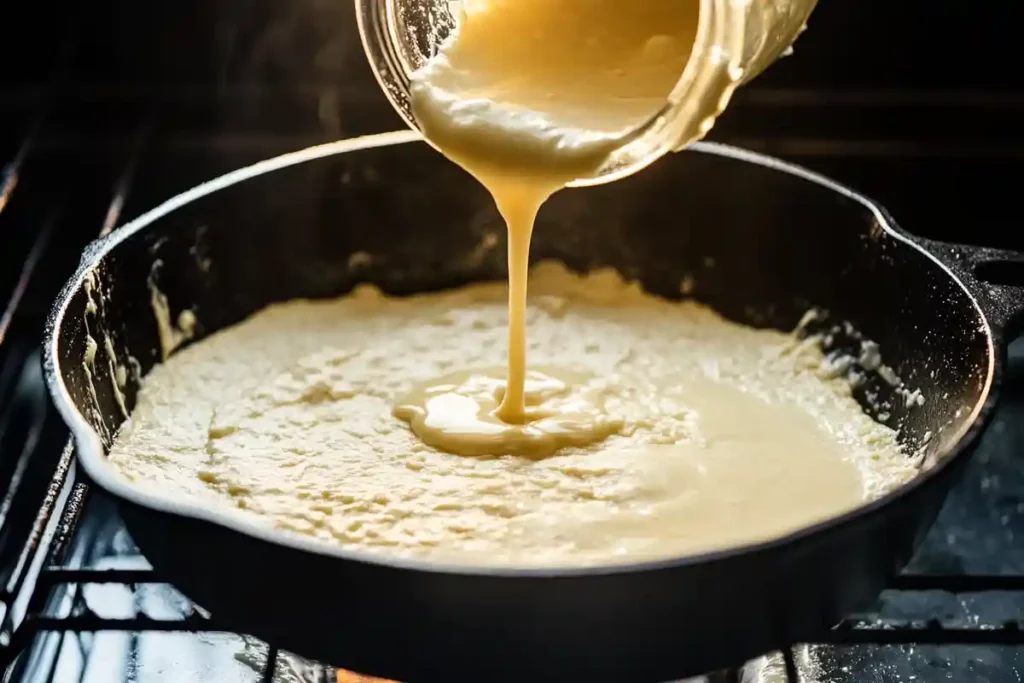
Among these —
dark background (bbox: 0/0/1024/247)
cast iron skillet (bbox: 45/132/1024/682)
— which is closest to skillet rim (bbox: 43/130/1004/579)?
cast iron skillet (bbox: 45/132/1024/682)

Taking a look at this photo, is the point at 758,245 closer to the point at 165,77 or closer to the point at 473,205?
the point at 473,205

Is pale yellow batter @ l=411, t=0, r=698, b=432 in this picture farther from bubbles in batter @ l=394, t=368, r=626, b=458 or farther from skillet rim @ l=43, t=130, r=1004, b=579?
skillet rim @ l=43, t=130, r=1004, b=579

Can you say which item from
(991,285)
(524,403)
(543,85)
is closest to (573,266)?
(524,403)

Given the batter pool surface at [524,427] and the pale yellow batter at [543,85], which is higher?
the pale yellow batter at [543,85]

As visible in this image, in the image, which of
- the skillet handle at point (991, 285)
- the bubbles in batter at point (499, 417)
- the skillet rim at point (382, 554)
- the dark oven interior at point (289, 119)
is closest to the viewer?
the skillet rim at point (382, 554)

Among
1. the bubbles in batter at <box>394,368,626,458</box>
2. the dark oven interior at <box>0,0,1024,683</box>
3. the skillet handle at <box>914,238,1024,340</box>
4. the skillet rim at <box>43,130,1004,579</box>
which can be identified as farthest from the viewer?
the dark oven interior at <box>0,0,1024,683</box>

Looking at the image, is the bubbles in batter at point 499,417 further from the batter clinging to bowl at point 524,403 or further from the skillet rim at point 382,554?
the skillet rim at point 382,554

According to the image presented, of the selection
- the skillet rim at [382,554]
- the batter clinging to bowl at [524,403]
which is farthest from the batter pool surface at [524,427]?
the skillet rim at [382,554]
